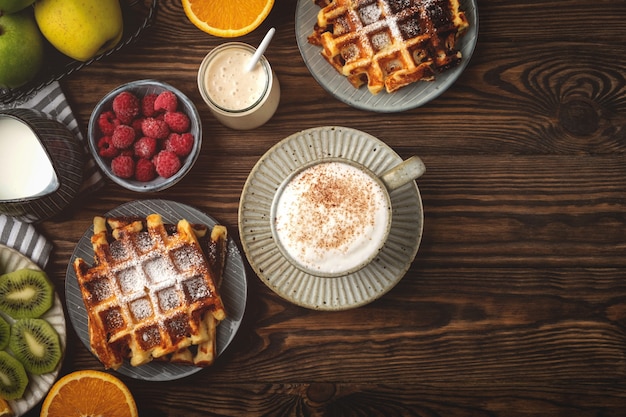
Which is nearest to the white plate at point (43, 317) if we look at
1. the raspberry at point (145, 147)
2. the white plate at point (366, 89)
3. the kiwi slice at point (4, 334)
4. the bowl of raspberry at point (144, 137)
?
the kiwi slice at point (4, 334)

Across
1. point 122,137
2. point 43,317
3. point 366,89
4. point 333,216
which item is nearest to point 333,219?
point 333,216

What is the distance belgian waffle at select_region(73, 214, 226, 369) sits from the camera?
1644mm

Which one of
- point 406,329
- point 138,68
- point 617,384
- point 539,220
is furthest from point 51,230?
point 617,384

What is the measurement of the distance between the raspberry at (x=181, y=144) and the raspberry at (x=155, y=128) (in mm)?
29

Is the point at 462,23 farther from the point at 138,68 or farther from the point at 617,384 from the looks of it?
the point at 617,384

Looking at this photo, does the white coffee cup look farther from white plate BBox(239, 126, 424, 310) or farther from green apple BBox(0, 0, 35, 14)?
green apple BBox(0, 0, 35, 14)

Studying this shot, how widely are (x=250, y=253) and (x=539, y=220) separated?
3.14 feet

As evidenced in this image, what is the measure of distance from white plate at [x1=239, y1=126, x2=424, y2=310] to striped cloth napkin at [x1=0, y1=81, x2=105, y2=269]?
21.2 inches

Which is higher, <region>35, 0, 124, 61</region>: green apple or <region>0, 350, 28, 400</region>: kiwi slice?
<region>35, 0, 124, 61</region>: green apple

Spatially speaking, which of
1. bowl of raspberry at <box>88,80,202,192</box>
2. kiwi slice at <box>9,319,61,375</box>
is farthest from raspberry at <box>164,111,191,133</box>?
kiwi slice at <box>9,319,61,375</box>

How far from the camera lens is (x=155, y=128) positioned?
5.49 ft

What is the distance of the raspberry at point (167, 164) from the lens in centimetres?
165

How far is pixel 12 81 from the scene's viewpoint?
1652mm

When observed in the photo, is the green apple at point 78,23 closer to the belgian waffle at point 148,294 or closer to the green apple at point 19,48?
the green apple at point 19,48
